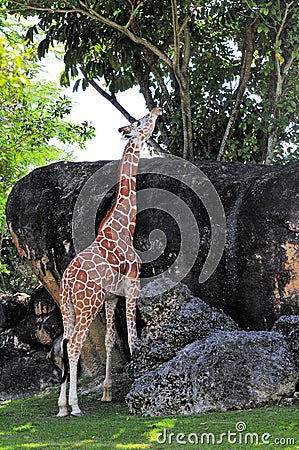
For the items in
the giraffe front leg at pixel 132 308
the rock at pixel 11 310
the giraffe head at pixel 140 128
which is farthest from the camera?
the rock at pixel 11 310

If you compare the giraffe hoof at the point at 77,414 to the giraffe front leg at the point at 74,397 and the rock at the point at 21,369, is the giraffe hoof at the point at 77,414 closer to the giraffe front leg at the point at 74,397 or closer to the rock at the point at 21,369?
the giraffe front leg at the point at 74,397

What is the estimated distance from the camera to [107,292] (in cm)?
929

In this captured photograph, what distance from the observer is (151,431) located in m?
6.69

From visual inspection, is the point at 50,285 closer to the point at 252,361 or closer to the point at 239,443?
the point at 252,361

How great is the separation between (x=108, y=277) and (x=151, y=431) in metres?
2.85

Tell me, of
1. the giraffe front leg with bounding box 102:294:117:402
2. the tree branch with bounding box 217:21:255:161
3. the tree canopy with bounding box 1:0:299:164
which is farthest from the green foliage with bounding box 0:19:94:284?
the giraffe front leg with bounding box 102:294:117:402

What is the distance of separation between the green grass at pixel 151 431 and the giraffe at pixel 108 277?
78 cm

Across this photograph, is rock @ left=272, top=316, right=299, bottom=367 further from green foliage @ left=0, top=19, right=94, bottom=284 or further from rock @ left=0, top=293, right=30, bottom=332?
green foliage @ left=0, top=19, right=94, bottom=284

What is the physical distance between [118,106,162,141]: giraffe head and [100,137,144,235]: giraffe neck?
0.07m

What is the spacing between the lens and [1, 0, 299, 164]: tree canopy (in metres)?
13.3

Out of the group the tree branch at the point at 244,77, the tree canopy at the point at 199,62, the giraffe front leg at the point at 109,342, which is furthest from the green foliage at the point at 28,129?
the giraffe front leg at the point at 109,342

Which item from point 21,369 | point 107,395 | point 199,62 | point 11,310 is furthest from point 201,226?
point 199,62

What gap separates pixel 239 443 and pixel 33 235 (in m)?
6.49

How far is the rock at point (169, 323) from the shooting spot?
28.6ft
